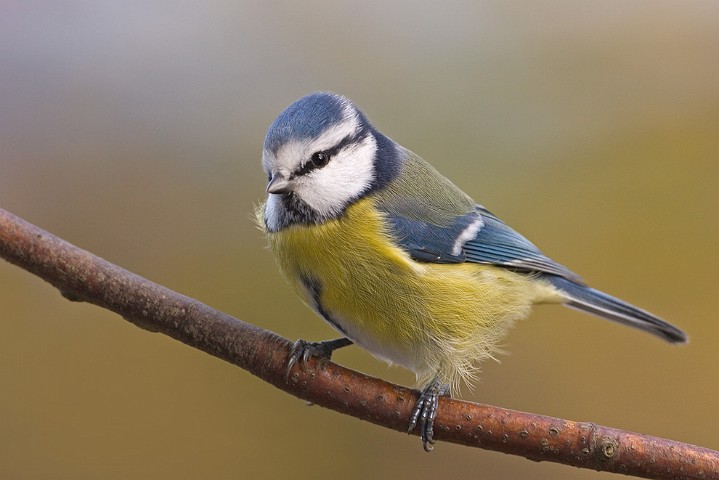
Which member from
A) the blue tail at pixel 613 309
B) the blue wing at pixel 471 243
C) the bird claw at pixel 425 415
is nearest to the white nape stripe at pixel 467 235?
the blue wing at pixel 471 243

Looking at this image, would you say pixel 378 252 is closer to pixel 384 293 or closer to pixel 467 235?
pixel 384 293

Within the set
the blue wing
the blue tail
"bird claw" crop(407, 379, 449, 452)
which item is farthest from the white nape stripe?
"bird claw" crop(407, 379, 449, 452)

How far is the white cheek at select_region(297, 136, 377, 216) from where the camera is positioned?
48.4 inches

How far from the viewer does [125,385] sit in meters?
1.80

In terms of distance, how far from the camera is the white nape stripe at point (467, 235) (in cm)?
136

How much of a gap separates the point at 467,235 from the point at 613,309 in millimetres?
385

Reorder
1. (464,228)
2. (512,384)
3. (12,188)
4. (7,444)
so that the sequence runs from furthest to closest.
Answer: (12,188) < (512,384) < (7,444) < (464,228)

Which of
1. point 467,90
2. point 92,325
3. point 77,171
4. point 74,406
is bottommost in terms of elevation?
point 74,406

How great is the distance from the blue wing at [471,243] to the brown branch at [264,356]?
0.87 ft

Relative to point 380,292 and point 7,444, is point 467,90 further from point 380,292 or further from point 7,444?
point 7,444

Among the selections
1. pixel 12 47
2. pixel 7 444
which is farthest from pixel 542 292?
pixel 12 47

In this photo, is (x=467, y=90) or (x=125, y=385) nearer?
(x=125, y=385)

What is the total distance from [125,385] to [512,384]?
3.05 feet

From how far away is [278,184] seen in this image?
1.17 m
